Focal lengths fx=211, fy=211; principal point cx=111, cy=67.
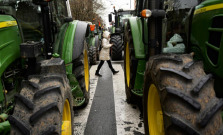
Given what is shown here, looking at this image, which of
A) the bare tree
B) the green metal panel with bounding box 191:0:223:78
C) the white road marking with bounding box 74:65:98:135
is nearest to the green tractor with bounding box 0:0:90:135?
the white road marking with bounding box 74:65:98:135

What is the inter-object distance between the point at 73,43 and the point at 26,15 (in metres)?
0.95

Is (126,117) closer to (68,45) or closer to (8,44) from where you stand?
(68,45)

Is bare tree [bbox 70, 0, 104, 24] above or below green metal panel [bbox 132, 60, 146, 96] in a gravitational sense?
above

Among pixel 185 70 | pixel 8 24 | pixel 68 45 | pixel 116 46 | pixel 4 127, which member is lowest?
pixel 4 127

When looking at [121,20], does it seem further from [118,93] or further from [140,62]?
[140,62]

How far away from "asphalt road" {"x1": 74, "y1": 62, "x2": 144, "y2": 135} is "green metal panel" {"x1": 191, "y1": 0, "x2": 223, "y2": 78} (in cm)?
162

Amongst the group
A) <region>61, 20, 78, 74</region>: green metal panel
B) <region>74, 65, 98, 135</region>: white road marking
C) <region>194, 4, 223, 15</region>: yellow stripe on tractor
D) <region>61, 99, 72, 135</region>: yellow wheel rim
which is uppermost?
<region>194, 4, 223, 15</region>: yellow stripe on tractor

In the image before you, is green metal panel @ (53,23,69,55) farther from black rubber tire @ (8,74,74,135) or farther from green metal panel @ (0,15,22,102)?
black rubber tire @ (8,74,74,135)

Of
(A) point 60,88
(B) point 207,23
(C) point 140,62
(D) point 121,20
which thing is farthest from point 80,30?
(D) point 121,20

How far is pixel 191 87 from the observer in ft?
5.36

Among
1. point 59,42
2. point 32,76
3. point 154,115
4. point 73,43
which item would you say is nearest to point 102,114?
point 73,43

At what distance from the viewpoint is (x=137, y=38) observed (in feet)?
11.5

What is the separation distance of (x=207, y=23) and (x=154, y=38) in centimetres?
89

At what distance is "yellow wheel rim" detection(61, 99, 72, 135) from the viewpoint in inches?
88.0
